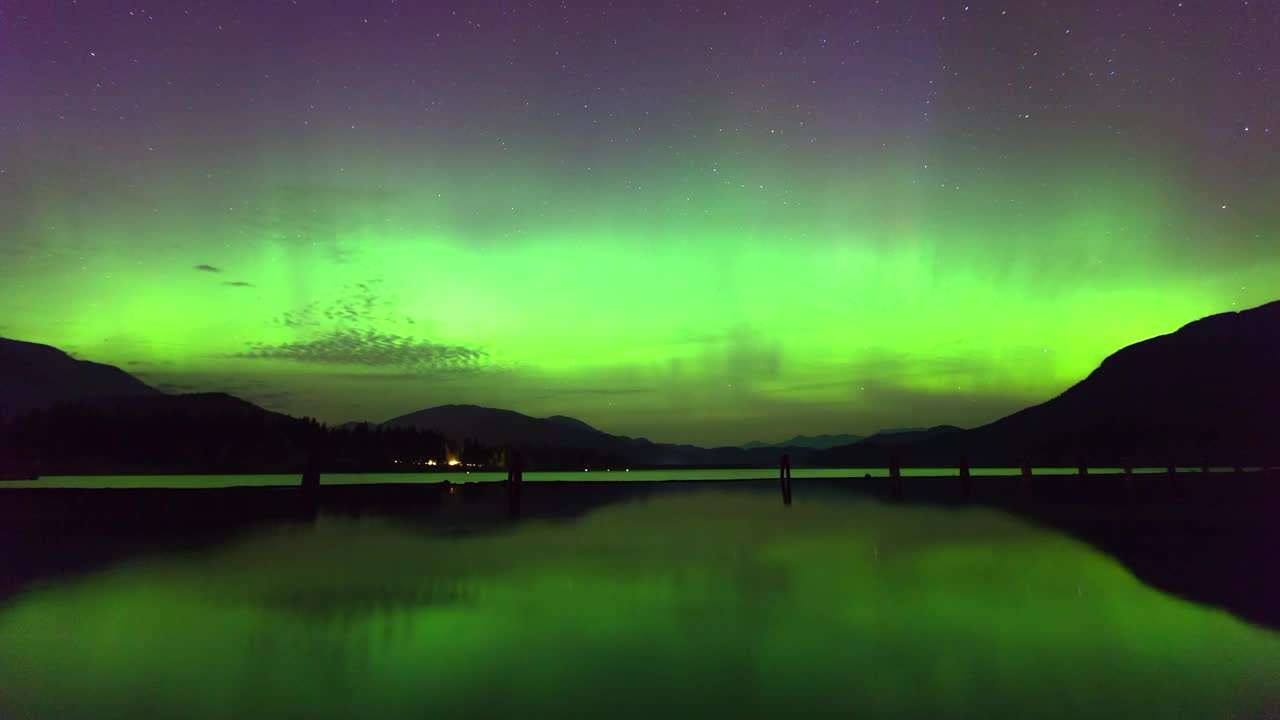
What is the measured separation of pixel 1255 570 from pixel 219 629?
27.6 m

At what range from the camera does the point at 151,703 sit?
31.9 feet

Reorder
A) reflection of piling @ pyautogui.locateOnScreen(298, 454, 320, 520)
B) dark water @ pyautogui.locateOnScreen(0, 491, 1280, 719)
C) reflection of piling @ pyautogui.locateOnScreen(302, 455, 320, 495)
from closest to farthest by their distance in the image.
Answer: dark water @ pyautogui.locateOnScreen(0, 491, 1280, 719)
reflection of piling @ pyautogui.locateOnScreen(298, 454, 320, 520)
reflection of piling @ pyautogui.locateOnScreen(302, 455, 320, 495)

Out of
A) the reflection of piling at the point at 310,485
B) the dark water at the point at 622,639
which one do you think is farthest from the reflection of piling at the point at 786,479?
the reflection of piling at the point at 310,485

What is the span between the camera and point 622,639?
1360 cm

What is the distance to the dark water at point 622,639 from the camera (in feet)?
32.1

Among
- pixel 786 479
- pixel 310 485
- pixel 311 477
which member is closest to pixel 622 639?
pixel 310 485

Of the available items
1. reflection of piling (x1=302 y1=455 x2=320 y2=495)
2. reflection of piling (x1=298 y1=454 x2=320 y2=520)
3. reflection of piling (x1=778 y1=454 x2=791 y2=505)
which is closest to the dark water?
reflection of piling (x1=298 y1=454 x2=320 y2=520)

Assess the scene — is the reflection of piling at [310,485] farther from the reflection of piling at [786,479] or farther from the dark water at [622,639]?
the reflection of piling at [786,479]

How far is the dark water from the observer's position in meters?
9.78

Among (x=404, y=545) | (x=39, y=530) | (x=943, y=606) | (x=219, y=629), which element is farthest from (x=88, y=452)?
Result: (x=943, y=606)

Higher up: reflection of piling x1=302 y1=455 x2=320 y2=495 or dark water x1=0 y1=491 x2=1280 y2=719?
reflection of piling x1=302 y1=455 x2=320 y2=495

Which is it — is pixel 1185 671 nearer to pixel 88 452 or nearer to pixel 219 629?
pixel 219 629

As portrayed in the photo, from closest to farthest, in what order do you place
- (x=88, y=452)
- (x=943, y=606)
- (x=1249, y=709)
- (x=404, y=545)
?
(x=1249, y=709), (x=943, y=606), (x=404, y=545), (x=88, y=452)

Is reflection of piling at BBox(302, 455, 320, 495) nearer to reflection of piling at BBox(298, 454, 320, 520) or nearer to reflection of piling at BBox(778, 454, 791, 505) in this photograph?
reflection of piling at BBox(298, 454, 320, 520)
